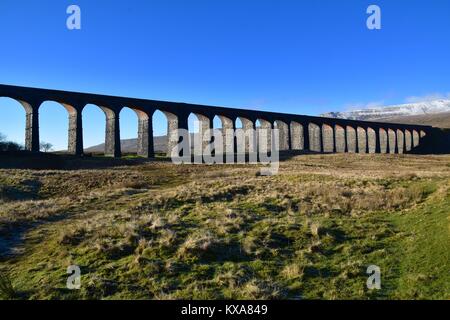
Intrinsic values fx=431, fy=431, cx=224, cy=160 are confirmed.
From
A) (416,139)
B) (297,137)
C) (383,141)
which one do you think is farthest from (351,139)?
(416,139)

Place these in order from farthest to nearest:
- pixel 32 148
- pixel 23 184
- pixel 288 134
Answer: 1. pixel 288 134
2. pixel 32 148
3. pixel 23 184

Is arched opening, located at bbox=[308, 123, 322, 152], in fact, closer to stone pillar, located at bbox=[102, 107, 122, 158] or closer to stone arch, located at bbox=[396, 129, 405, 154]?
stone arch, located at bbox=[396, 129, 405, 154]

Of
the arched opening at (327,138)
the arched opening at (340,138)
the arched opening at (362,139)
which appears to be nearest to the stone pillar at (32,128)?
the arched opening at (327,138)

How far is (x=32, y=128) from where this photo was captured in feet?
125

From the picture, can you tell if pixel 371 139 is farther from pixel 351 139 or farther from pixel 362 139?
pixel 351 139

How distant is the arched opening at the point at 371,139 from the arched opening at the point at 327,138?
46.3 ft

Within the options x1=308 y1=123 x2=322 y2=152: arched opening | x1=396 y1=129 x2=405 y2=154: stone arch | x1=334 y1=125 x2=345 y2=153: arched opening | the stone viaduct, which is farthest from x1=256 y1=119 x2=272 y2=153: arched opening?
x1=396 y1=129 x2=405 y2=154: stone arch

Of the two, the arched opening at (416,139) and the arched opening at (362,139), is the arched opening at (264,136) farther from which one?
the arched opening at (416,139)

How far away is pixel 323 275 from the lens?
8.35 m

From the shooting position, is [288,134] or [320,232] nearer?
[320,232]

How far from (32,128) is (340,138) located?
57.9 metres
